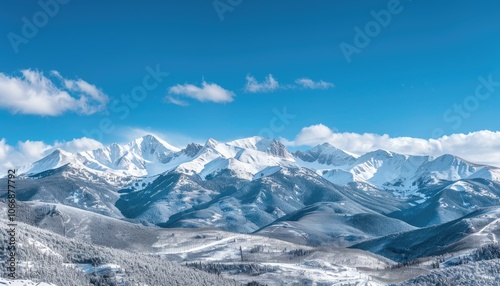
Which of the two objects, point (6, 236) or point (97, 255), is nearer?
point (6, 236)

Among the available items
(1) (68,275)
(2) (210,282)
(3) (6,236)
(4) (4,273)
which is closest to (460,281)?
(2) (210,282)

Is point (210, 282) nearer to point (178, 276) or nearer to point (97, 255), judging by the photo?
point (178, 276)

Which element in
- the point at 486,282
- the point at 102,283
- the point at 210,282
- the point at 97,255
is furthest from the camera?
the point at 210,282

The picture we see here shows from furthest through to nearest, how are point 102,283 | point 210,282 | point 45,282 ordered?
1. point 210,282
2. point 102,283
3. point 45,282

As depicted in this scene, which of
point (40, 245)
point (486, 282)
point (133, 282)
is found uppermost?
point (40, 245)

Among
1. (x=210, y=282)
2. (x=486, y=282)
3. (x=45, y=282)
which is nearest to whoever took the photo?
(x=45, y=282)

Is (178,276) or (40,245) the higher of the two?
(40,245)

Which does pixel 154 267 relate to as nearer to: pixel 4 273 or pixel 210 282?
pixel 210 282

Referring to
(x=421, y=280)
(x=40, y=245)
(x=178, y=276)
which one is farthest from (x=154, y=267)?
(x=421, y=280)

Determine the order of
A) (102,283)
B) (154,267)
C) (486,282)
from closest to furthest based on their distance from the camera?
(486,282) < (102,283) < (154,267)

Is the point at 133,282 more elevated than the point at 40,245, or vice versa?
the point at 40,245
